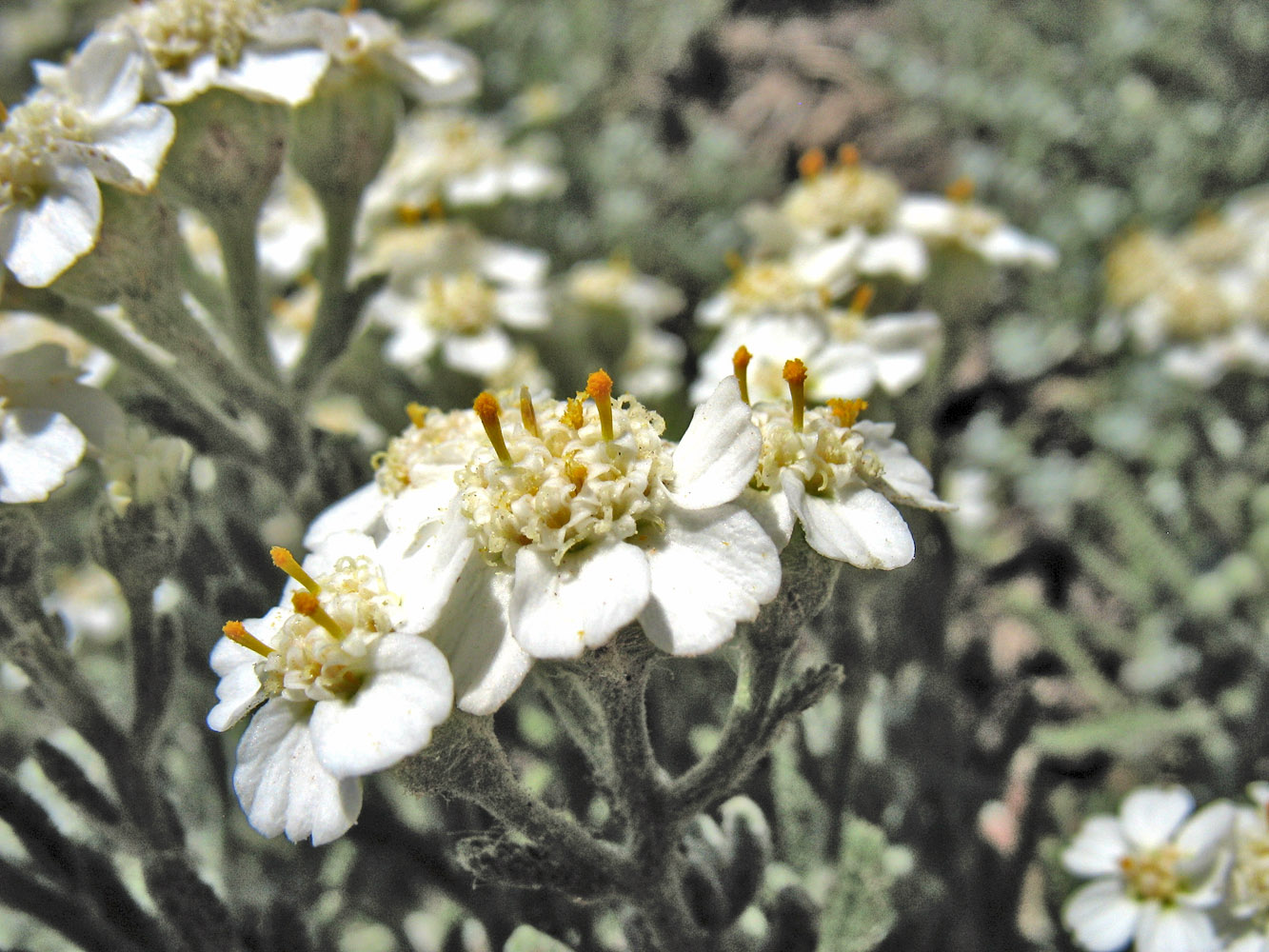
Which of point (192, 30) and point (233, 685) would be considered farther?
point (192, 30)

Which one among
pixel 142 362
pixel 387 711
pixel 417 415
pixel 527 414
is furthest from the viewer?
pixel 142 362

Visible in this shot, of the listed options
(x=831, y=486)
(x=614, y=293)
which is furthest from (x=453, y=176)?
(x=831, y=486)

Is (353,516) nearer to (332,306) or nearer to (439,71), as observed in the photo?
(332,306)

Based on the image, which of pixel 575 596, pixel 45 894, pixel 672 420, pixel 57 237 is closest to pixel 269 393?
pixel 57 237

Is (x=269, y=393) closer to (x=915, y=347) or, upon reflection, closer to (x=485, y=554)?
(x=485, y=554)

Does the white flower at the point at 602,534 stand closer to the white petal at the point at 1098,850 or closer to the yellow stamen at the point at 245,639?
the yellow stamen at the point at 245,639
